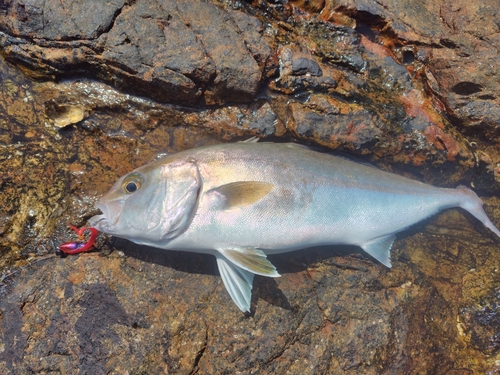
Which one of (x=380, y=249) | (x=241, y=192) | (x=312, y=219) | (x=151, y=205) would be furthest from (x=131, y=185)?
(x=380, y=249)

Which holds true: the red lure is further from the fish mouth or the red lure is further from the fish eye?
the fish eye

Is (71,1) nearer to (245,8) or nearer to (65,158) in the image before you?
(65,158)

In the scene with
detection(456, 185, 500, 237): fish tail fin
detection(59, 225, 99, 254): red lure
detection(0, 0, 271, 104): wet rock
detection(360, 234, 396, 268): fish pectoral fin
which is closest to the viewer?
detection(59, 225, 99, 254): red lure

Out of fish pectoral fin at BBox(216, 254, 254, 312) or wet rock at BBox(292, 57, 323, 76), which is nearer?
fish pectoral fin at BBox(216, 254, 254, 312)

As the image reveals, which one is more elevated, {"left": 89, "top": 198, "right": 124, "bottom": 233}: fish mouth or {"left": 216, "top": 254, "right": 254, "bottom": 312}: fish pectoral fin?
{"left": 89, "top": 198, "right": 124, "bottom": 233}: fish mouth

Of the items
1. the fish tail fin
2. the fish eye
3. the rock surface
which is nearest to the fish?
the fish eye

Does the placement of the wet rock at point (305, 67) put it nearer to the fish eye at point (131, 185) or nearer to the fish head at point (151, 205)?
the fish head at point (151, 205)

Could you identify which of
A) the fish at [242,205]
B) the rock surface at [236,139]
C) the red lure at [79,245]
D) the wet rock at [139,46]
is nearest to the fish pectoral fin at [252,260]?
the fish at [242,205]
